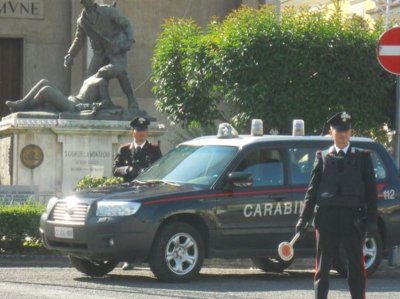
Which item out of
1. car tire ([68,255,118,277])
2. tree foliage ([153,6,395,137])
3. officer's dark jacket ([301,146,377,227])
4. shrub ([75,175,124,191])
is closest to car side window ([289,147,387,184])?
car tire ([68,255,118,277])

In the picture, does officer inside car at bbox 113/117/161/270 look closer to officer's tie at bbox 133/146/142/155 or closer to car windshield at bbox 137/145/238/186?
officer's tie at bbox 133/146/142/155

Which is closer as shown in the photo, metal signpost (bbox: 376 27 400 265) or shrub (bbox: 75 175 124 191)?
metal signpost (bbox: 376 27 400 265)

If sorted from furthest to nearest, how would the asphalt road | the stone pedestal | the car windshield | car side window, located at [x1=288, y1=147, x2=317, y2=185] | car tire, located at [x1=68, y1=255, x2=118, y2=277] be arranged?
the stone pedestal → car side window, located at [x1=288, y1=147, x2=317, y2=185] → car tire, located at [x1=68, y1=255, x2=118, y2=277] → the car windshield → the asphalt road

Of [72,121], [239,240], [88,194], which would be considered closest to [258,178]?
[239,240]

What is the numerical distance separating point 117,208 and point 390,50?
4762 millimetres

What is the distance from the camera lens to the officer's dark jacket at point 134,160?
53.9 ft

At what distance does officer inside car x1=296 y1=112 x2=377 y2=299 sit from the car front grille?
3807 mm

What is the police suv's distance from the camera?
14.2m

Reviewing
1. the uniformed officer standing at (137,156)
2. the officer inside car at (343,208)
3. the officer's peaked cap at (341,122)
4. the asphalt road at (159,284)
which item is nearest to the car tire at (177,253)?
the asphalt road at (159,284)

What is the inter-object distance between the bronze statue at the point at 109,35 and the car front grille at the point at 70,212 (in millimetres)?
8188

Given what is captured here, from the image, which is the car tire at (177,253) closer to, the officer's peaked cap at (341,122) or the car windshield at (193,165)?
Result: the car windshield at (193,165)

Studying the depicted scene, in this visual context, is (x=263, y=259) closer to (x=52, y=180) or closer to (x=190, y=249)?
(x=190, y=249)

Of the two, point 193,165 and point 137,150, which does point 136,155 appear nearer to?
point 137,150

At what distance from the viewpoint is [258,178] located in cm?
1524
